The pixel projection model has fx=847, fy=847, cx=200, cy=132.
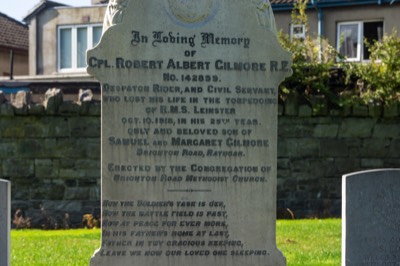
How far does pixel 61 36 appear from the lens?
3123cm

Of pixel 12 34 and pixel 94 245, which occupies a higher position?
Result: pixel 12 34

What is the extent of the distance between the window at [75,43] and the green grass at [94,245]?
16.3 meters

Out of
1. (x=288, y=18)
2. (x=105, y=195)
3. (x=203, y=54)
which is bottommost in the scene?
(x=105, y=195)

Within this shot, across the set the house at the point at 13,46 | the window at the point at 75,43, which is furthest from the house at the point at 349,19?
the house at the point at 13,46

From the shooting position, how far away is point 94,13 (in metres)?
30.5

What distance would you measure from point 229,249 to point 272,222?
444 mm

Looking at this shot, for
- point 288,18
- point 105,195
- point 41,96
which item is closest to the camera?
point 105,195

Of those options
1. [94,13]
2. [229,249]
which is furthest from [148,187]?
[94,13]

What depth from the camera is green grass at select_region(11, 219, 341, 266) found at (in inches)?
409

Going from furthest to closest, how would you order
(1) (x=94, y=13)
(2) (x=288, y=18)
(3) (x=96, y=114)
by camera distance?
(1) (x=94, y=13)
(2) (x=288, y=18)
(3) (x=96, y=114)

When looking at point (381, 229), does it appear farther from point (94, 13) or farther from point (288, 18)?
point (94, 13)

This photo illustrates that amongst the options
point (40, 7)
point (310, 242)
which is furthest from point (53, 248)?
point (40, 7)

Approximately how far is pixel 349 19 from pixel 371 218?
1949 cm

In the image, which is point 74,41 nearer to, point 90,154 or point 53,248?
point 90,154
